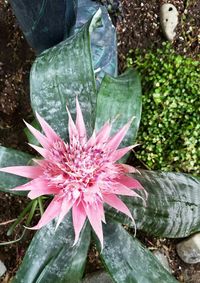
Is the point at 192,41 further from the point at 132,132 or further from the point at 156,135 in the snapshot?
the point at 132,132

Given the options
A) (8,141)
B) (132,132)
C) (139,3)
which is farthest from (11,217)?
(139,3)

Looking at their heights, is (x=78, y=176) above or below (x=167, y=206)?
above

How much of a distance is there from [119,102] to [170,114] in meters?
0.37

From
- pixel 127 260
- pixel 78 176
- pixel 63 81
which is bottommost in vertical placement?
pixel 127 260

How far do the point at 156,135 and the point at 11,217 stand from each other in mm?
507

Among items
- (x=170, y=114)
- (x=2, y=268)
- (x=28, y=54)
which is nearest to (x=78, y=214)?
(x=170, y=114)

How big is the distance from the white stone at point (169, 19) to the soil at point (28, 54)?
2 cm

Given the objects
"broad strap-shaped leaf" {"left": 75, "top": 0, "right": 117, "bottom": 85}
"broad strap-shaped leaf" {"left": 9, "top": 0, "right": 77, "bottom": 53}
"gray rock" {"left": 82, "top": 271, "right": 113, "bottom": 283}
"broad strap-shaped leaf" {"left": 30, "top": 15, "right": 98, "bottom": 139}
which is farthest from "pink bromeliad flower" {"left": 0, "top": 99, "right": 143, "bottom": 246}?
"gray rock" {"left": 82, "top": 271, "right": 113, "bottom": 283}

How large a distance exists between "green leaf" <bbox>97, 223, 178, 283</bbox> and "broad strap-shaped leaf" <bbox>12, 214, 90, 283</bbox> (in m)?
0.05

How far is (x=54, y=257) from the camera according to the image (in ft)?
3.34

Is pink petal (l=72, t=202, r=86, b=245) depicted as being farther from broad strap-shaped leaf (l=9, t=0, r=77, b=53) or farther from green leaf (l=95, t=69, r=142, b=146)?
broad strap-shaped leaf (l=9, t=0, r=77, b=53)

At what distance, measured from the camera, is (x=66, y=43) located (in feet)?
3.16

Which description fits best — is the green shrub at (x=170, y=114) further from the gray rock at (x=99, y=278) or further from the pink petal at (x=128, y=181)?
the pink petal at (x=128, y=181)

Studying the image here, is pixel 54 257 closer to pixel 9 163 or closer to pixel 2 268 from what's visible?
pixel 9 163
